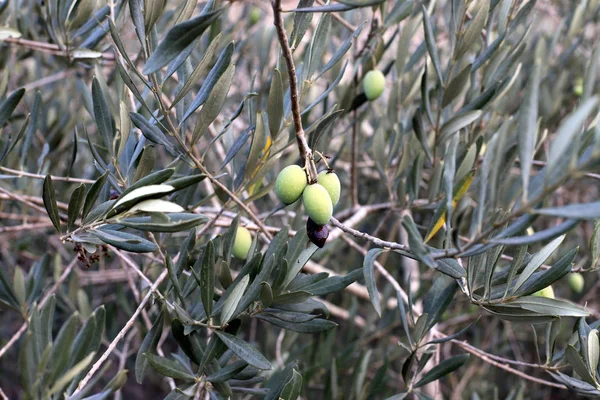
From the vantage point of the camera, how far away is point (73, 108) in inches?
83.4

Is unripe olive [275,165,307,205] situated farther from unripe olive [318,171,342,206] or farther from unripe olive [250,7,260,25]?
unripe olive [250,7,260,25]

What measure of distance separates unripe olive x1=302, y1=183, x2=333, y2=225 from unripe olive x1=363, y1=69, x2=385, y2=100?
58cm

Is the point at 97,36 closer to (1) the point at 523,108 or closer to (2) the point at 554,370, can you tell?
(1) the point at 523,108

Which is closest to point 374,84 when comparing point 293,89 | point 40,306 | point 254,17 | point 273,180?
point 273,180

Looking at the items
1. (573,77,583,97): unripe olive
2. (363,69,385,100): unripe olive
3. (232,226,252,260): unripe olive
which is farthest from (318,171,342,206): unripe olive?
(573,77,583,97): unripe olive

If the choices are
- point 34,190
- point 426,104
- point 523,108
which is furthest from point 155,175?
point 34,190

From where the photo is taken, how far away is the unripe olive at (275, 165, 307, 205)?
35.3 inches

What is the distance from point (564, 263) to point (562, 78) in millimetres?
1127

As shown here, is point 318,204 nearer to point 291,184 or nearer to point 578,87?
point 291,184

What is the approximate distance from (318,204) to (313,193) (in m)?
0.02

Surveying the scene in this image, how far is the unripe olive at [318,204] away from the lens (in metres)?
0.86

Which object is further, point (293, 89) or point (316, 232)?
point (316, 232)

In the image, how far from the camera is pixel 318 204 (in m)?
0.86

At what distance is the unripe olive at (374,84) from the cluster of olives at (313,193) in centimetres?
48
